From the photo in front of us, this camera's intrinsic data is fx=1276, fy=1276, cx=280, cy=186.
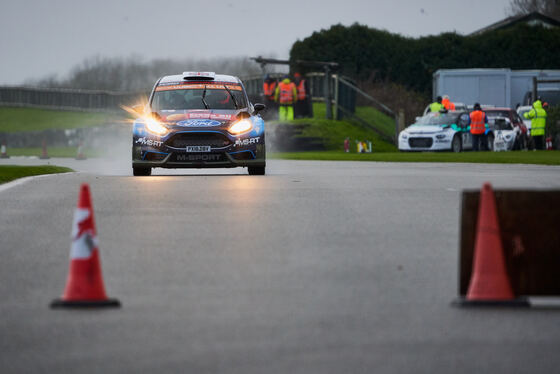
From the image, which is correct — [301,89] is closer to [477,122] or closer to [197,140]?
[477,122]

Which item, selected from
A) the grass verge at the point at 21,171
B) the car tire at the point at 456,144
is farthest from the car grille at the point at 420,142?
the grass verge at the point at 21,171

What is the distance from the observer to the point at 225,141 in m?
20.5

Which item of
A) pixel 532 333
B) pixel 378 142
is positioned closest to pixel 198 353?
pixel 532 333

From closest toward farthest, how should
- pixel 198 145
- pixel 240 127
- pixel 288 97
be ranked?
pixel 198 145 → pixel 240 127 → pixel 288 97

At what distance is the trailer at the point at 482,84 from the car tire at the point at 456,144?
9494mm

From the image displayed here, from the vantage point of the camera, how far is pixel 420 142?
124 ft

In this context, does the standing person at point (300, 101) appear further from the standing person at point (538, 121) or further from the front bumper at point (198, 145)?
the front bumper at point (198, 145)

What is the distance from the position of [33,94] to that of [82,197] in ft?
245

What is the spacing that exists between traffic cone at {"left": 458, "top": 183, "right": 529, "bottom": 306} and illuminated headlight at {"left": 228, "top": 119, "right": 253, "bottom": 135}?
1287cm

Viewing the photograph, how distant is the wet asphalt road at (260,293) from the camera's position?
641cm

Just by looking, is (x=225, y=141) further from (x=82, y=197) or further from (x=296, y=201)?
(x=82, y=197)

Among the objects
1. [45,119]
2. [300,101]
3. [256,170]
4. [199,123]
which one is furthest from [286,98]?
[45,119]

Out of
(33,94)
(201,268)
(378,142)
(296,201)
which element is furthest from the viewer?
(33,94)

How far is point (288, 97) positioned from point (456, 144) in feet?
23.1
